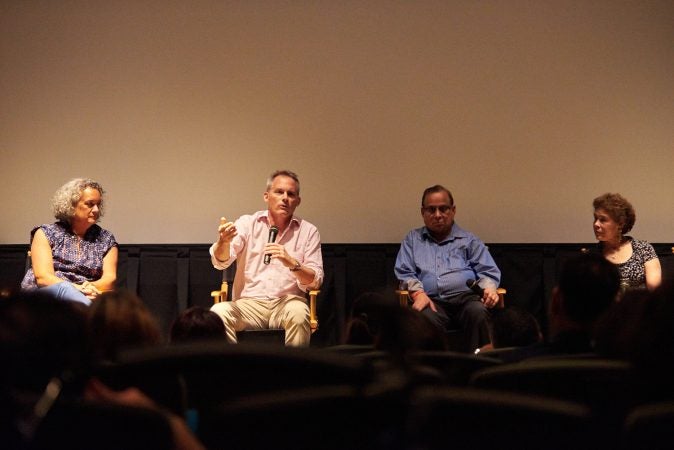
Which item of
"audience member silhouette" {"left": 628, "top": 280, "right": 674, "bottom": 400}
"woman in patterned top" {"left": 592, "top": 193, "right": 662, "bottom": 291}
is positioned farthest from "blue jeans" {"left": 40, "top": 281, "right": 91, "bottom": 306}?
"audience member silhouette" {"left": 628, "top": 280, "right": 674, "bottom": 400}

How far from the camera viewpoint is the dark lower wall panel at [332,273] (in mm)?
4777

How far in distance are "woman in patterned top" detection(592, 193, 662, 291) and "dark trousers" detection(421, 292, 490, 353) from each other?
2.76ft

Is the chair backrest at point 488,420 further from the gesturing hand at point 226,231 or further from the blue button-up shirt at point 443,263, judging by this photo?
the blue button-up shirt at point 443,263

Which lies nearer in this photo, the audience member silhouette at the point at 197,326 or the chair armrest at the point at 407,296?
the audience member silhouette at the point at 197,326

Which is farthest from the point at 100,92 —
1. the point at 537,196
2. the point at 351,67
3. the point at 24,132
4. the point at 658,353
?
the point at 658,353

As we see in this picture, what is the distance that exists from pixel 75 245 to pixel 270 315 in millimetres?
1117

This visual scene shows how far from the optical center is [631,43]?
16.6ft

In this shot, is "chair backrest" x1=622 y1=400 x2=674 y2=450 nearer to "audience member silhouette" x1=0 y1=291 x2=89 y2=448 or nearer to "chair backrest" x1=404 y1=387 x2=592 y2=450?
"chair backrest" x1=404 y1=387 x2=592 y2=450

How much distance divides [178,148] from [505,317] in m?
3.08

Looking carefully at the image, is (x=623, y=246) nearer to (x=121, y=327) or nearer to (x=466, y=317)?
(x=466, y=317)

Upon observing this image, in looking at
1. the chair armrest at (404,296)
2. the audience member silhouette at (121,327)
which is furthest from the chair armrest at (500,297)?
the audience member silhouette at (121,327)

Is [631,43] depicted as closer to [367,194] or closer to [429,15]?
[429,15]

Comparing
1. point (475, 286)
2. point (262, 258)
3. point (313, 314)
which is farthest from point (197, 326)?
point (475, 286)

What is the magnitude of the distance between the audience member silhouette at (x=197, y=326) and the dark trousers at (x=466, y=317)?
165 cm
